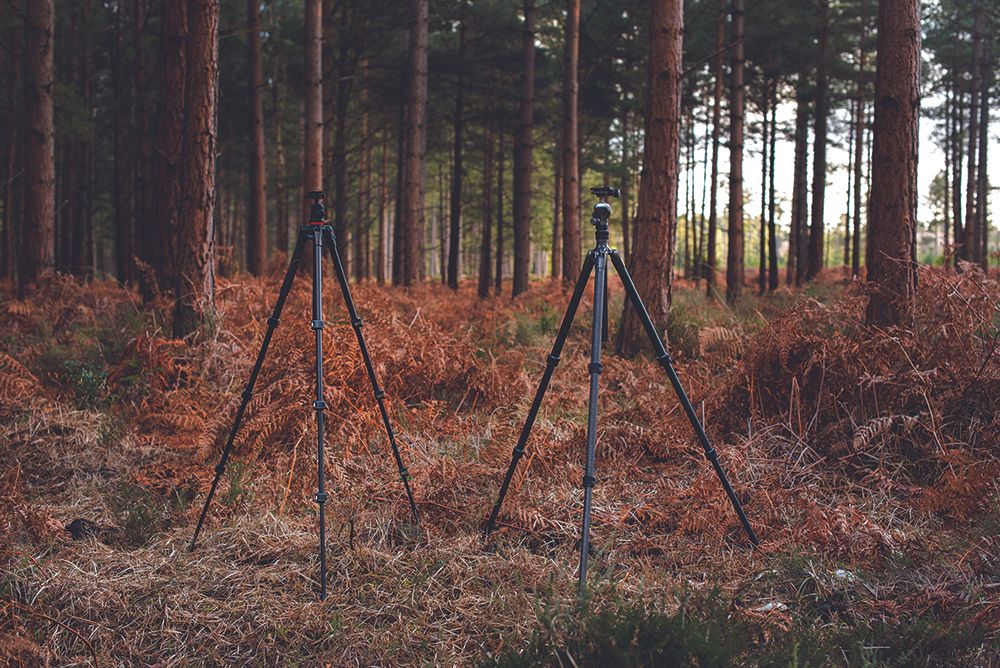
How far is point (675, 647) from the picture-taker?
9.35 feet

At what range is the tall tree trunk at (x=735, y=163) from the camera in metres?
16.6

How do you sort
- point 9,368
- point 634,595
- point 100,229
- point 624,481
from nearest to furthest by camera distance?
1. point 634,595
2. point 624,481
3. point 9,368
4. point 100,229

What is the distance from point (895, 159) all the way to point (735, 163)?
10803 millimetres

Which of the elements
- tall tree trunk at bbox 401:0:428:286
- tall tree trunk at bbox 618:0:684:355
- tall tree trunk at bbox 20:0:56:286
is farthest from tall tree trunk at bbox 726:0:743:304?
tall tree trunk at bbox 20:0:56:286

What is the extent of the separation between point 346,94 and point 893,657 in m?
20.2

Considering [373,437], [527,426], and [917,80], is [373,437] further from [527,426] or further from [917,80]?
[917,80]

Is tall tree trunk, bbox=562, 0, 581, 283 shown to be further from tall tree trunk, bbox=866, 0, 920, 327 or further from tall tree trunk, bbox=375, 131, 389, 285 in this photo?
tall tree trunk, bbox=866, 0, 920, 327

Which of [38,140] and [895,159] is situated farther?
[38,140]

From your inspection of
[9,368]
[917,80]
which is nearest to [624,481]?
[917,80]

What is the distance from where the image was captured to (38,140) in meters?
12.3

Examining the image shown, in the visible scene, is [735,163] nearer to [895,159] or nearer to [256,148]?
[256,148]

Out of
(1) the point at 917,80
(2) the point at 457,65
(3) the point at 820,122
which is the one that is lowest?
(1) the point at 917,80

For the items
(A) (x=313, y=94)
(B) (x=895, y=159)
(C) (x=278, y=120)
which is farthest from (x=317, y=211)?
(C) (x=278, y=120)


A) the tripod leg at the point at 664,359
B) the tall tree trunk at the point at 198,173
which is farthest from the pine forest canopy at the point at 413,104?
the tripod leg at the point at 664,359
